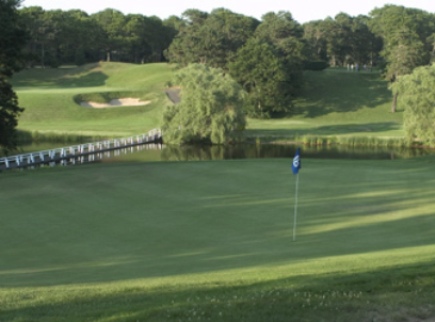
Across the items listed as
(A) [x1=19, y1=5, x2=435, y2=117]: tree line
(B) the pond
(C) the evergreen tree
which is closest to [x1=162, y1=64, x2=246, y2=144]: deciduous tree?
(B) the pond

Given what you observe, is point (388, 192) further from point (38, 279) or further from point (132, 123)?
point (132, 123)

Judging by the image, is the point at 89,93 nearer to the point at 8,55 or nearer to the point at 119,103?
the point at 119,103

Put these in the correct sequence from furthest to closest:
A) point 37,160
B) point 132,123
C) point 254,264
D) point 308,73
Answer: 1. point 308,73
2. point 132,123
3. point 37,160
4. point 254,264

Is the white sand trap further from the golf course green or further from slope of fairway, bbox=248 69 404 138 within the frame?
the golf course green

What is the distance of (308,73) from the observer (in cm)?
10856

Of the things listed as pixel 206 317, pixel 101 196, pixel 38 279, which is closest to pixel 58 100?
pixel 101 196

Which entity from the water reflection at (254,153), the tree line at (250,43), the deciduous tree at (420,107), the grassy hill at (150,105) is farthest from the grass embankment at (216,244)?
the tree line at (250,43)

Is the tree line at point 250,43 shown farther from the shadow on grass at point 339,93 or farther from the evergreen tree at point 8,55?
the evergreen tree at point 8,55

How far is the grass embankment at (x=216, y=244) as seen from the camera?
9906 mm

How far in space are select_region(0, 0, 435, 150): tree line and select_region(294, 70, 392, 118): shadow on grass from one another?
3031 mm

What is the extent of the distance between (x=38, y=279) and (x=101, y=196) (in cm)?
1102

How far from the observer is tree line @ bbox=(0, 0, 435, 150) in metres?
90.9

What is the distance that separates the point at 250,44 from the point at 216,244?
3143 inches

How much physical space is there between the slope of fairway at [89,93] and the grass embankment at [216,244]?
42.7 metres
